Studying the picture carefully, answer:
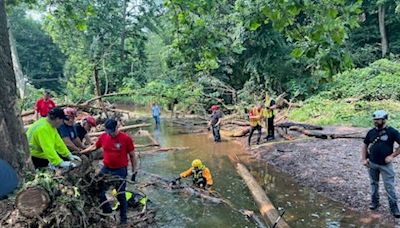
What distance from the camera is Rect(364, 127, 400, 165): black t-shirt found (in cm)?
738

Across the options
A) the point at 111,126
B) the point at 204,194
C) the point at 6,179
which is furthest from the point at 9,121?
the point at 204,194

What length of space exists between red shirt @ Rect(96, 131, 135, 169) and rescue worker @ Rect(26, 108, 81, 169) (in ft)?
2.22

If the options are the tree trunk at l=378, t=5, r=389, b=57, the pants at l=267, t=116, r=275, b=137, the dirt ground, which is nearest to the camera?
the dirt ground

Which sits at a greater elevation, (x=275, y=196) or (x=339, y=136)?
(x=339, y=136)

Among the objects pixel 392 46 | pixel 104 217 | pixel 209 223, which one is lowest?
pixel 209 223

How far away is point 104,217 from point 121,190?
2.52ft

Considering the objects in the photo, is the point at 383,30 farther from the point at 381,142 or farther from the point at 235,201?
the point at 381,142

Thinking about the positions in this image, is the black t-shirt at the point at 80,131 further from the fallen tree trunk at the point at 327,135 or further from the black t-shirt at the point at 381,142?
the fallen tree trunk at the point at 327,135

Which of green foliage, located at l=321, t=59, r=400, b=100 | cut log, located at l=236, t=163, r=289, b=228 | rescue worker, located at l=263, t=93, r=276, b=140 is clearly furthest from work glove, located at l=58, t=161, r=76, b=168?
green foliage, located at l=321, t=59, r=400, b=100

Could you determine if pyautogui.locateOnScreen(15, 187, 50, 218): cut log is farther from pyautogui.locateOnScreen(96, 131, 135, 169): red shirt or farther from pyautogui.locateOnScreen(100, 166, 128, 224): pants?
pyautogui.locateOnScreen(96, 131, 135, 169): red shirt

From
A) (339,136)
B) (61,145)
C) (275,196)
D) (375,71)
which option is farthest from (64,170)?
(375,71)

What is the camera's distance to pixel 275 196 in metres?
9.91

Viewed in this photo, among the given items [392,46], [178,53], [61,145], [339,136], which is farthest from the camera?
[392,46]

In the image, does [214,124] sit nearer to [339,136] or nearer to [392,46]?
[339,136]
